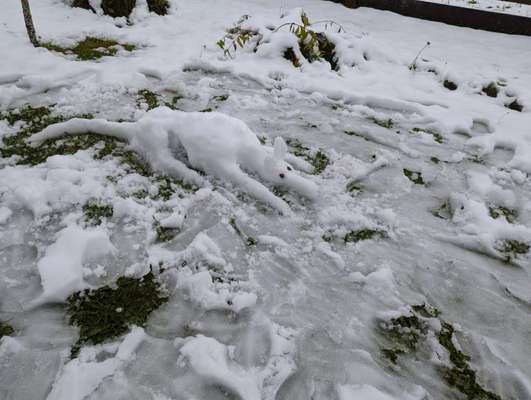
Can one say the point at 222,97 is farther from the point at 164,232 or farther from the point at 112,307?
the point at 112,307

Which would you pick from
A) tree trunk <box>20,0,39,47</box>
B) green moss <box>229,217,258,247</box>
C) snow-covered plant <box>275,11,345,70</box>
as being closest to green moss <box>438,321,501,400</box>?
green moss <box>229,217,258,247</box>

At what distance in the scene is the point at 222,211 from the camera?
276cm

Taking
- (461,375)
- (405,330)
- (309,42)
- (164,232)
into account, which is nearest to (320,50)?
(309,42)

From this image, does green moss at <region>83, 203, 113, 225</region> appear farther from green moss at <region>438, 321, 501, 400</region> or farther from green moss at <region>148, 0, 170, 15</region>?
green moss at <region>148, 0, 170, 15</region>

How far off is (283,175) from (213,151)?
0.59 m

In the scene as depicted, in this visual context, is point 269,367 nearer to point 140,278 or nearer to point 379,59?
point 140,278

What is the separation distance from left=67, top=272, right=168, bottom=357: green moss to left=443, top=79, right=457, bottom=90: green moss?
4569 millimetres

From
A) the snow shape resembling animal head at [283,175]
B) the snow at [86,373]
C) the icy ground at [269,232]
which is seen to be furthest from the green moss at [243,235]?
the snow at [86,373]

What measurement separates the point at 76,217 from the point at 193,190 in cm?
82

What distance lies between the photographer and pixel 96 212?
8.68 ft

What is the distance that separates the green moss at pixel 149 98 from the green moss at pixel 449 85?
370 centimetres

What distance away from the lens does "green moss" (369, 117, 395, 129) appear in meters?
4.01

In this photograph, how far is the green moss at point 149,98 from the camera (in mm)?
3947

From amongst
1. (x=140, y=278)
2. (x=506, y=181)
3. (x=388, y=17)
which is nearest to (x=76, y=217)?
(x=140, y=278)
